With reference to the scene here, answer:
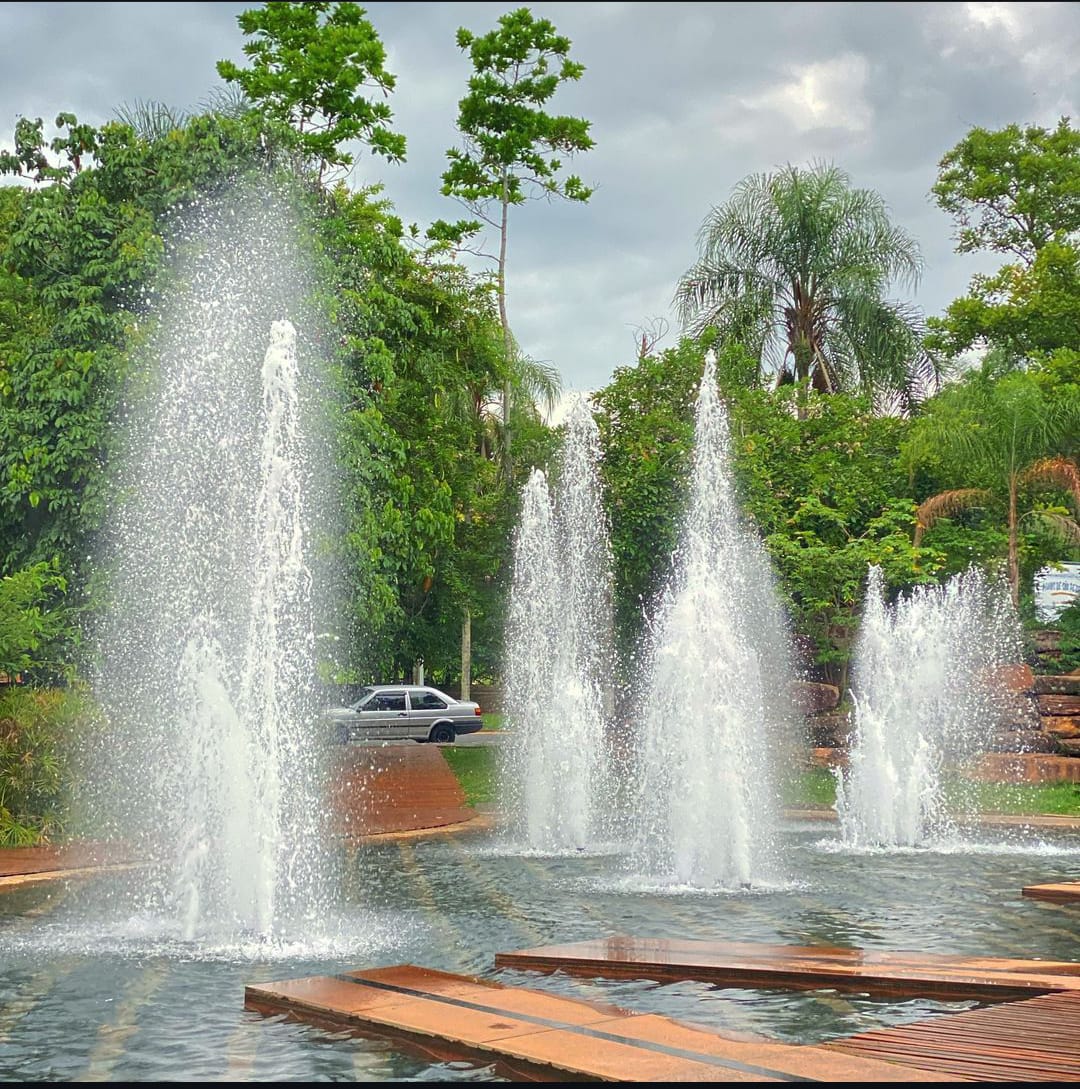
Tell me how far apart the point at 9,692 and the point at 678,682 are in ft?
26.1

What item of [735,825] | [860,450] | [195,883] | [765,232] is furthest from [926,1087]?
[765,232]

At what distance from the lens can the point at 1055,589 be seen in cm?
2900

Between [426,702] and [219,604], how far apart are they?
62.9 ft

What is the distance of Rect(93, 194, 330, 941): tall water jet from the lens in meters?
10.3

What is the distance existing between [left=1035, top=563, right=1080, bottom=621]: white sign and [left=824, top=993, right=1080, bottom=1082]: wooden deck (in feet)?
65.6

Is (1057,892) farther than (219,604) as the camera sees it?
No

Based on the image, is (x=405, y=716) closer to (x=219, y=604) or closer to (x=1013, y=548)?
(x=1013, y=548)

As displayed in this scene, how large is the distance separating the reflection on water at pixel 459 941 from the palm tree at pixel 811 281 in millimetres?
19136

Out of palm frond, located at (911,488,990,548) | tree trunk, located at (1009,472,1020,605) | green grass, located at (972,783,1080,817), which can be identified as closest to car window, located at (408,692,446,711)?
palm frond, located at (911,488,990,548)

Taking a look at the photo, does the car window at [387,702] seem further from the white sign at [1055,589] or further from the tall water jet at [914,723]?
the white sign at [1055,589]

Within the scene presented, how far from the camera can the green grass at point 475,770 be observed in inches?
858

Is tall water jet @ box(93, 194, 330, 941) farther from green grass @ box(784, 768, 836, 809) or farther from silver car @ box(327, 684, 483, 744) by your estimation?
silver car @ box(327, 684, 483, 744)

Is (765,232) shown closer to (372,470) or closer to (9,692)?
(372,470)

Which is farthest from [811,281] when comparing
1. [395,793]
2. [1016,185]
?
[395,793]
